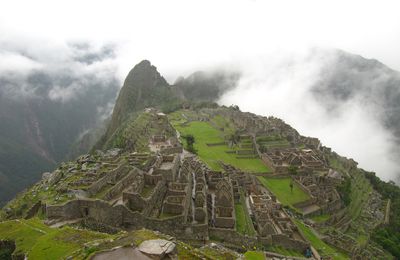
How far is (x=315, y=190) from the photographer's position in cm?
6019

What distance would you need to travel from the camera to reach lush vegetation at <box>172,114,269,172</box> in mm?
70375

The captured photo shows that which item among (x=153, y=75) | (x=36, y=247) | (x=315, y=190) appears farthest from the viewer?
(x=153, y=75)

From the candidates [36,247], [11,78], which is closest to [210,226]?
[36,247]

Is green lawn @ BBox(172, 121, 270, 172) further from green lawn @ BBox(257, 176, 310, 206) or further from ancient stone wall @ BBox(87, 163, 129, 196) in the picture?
ancient stone wall @ BBox(87, 163, 129, 196)

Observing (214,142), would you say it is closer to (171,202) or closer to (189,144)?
(189,144)

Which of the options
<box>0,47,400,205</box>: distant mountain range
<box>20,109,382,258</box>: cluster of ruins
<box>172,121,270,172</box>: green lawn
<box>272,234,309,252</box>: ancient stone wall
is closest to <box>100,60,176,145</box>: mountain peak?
<box>0,47,400,205</box>: distant mountain range

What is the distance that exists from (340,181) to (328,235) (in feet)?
71.1

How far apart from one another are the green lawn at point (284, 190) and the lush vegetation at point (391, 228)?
13321 millimetres

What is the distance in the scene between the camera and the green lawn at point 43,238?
58.3 ft

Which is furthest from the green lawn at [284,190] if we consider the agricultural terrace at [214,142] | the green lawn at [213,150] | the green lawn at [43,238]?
the green lawn at [43,238]

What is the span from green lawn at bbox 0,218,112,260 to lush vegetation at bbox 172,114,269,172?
1563 inches

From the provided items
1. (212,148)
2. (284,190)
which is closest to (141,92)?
(212,148)

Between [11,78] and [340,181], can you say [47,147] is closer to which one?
[11,78]

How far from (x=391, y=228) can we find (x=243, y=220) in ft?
129
